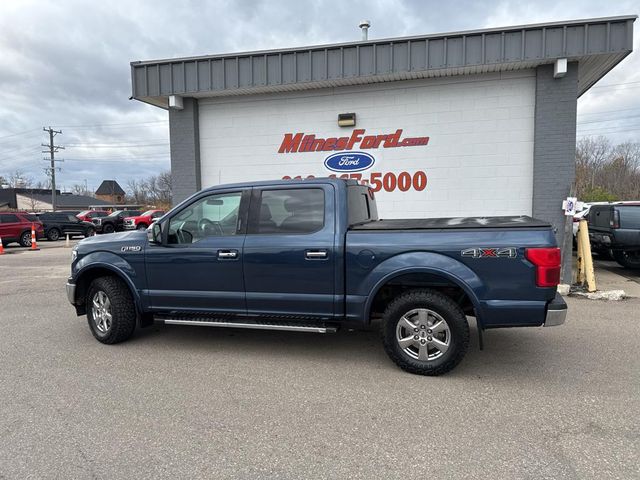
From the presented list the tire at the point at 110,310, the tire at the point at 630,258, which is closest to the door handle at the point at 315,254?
the tire at the point at 110,310

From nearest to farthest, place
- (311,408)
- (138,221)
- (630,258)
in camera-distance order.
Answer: (311,408) → (630,258) → (138,221)

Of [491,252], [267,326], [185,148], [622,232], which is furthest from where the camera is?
[185,148]

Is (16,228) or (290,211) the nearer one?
(290,211)

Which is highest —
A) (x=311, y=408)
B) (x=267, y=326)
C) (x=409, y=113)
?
(x=409, y=113)

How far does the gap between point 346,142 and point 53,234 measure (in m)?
20.2

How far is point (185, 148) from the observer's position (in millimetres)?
10211

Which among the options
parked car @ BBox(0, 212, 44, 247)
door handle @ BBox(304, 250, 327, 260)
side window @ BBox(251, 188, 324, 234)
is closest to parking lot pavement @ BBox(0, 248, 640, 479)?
door handle @ BBox(304, 250, 327, 260)

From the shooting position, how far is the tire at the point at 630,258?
9750 millimetres

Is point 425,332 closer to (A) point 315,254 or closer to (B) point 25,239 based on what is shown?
(A) point 315,254

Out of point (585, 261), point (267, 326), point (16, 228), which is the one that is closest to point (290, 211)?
point (267, 326)

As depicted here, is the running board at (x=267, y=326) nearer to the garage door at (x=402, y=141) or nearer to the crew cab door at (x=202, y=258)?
the crew cab door at (x=202, y=258)

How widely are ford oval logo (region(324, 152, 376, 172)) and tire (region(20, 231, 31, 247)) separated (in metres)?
16.6

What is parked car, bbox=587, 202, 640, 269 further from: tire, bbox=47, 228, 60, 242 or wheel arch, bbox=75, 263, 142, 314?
tire, bbox=47, 228, 60, 242

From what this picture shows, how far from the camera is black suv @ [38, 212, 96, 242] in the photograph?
75.7ft
